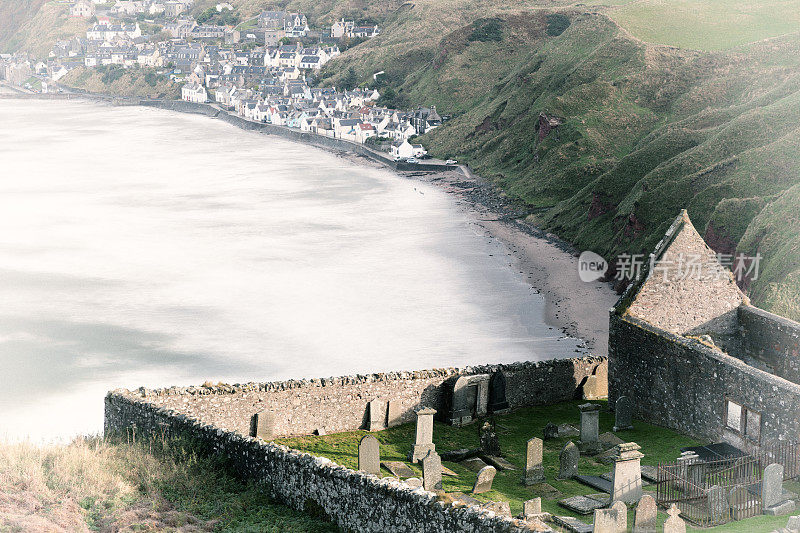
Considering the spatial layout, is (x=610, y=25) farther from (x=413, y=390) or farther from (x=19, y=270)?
(x=413, y=390)

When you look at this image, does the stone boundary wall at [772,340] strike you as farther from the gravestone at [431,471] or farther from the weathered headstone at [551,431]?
the gravestone at [431,471]

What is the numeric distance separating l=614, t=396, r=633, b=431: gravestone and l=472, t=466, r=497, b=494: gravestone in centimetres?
540

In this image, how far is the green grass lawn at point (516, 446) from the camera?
21.0m

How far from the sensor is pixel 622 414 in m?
25.3

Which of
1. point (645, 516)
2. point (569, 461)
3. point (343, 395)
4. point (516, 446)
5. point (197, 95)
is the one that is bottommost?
point (516, 446)

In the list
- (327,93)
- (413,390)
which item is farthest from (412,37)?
(413,390)

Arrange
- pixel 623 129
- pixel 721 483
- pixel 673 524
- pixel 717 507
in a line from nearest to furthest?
1. pixel 673 524
2. pixel 717 507
3. pixel 721 483
4. pixel 623 129

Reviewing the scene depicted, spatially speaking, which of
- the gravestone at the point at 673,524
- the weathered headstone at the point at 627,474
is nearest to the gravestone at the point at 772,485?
the weathered headstone at the point at 627,474

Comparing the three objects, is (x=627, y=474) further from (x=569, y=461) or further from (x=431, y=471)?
(x=431, y=471)

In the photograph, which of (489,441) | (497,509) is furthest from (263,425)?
(497,509)

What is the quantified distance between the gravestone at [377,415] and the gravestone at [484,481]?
515 cm

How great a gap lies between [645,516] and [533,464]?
4.92 m

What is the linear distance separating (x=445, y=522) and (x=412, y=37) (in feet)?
588

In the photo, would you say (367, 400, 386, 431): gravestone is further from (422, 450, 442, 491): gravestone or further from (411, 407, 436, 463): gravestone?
(422, 450, 442, 491): gravestone
